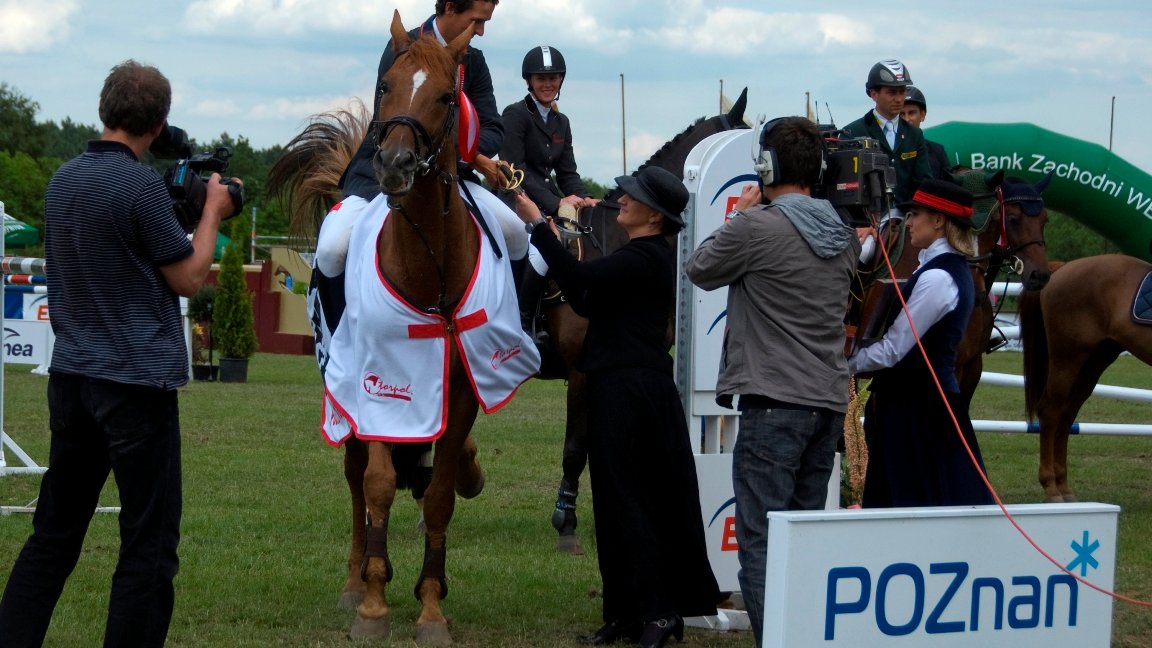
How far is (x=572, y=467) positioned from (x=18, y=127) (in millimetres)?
69492

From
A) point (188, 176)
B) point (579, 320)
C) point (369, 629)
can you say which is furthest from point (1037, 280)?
point (188, 176)

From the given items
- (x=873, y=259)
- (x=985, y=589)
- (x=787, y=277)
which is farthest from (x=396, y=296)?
(x=873, y=259)

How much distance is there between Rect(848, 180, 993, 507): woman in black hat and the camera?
4.90 m

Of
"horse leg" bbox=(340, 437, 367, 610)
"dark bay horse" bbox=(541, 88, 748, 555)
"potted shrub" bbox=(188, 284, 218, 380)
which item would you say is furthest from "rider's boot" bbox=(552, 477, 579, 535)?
"potted shrub" bbox=(188, 284, 218, 380)

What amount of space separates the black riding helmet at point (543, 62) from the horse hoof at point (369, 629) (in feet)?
13.0

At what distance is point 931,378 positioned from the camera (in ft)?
16.3

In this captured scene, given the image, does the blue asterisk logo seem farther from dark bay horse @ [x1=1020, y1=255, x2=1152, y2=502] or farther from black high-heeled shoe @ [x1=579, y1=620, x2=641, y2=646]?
dark bay horse @ [x1=1020, y1=255, x2=1152, y2=502]

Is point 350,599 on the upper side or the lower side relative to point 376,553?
lower

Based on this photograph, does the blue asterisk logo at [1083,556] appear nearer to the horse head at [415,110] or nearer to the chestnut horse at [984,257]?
the horse head at [415,110]

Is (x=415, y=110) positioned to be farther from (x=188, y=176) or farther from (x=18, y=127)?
(x=18, y=127)

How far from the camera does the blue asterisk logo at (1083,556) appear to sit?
14.9 ft

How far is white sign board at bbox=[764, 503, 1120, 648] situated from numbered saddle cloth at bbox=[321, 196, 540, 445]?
1998mm

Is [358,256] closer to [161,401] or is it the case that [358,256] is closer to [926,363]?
[161,401]

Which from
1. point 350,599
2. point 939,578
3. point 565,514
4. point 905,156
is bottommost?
point 350,599
